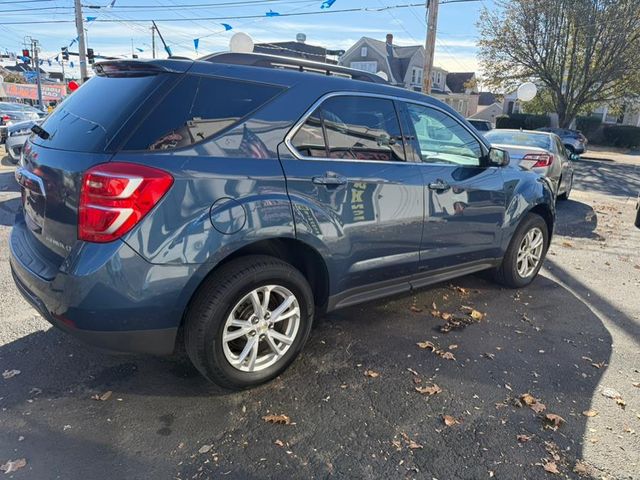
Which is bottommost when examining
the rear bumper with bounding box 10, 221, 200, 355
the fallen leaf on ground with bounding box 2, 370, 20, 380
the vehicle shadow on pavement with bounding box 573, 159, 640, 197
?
the fallen leaf on ground with bounding box 2, 370, 20, 380

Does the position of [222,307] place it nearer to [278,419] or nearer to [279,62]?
[278,419]

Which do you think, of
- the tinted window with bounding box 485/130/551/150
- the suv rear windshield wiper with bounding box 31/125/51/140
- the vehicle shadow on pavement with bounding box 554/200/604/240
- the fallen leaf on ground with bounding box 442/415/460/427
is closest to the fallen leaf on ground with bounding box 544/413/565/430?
the fallen leaf on ground with bounding box 442/415/460/427

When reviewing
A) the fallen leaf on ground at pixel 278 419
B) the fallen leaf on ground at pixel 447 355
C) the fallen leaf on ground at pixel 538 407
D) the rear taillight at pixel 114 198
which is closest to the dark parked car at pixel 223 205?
the rear taillight at pixel 114 198

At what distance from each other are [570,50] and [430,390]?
30.0 m

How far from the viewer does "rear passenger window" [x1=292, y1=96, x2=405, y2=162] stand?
9.70ft

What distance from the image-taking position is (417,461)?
239 cm

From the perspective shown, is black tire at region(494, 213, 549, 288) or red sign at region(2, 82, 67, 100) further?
red sign at region(2, 82, 67, 100)

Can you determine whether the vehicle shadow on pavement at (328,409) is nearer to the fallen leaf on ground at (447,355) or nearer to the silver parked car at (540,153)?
the fallen leaf on ground at (447,355)

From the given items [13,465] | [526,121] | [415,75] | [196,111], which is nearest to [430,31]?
[196,111]

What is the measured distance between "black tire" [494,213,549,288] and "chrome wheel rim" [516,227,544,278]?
0.13ft

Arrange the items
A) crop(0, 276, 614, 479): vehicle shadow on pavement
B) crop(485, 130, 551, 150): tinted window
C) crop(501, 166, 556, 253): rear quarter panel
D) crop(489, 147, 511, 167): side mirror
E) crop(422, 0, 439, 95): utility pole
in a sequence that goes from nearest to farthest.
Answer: crop(0, 276, 614, 479): vehicle shadow on pavement < crop(489, 147, 511, 167): side mirror < crop(501, 166, 556, 253): rear quarter panel < crop(485, 130, 551, 150): tinted window < crop(422, 0, 439, 95): utility pole

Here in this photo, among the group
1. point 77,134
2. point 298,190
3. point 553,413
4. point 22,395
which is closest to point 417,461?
point 553,413

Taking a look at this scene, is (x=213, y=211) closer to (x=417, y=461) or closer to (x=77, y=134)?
(x=77, y=134)

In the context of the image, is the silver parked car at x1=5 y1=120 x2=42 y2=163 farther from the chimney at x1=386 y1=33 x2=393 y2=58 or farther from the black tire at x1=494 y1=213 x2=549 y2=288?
the chimney at x1=386 y1=33 x2=393 y2=58
